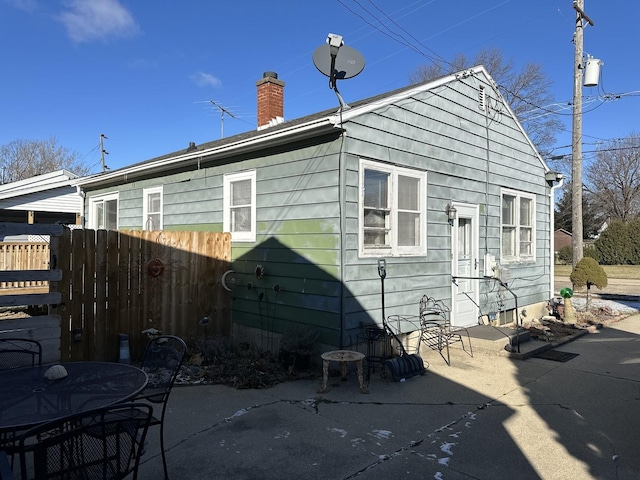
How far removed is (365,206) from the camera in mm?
6266

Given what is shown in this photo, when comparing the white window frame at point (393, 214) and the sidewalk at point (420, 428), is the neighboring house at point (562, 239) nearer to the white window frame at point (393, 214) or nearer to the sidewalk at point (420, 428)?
the white window frame at point (393, 214)

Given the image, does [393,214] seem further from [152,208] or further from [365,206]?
[152,208]

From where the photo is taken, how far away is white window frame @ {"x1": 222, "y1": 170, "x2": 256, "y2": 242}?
23.8 ft

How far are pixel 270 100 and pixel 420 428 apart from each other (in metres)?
7.70

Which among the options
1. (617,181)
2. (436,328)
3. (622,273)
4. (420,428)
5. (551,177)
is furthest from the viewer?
Answer: (617,181)

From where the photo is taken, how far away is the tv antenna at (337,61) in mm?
5691

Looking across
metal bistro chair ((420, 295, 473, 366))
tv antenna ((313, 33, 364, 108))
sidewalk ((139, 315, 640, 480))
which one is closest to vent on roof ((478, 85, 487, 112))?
tv antenna ((313, 33, 364, 108))

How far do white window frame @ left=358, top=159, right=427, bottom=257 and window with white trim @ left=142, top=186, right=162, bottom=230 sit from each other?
16.9 ft

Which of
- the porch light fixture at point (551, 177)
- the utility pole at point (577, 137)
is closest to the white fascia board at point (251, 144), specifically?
the porch light fixture at point (551, 177)

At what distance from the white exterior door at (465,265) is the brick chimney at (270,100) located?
449 centimetres

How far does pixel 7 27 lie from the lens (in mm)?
13648

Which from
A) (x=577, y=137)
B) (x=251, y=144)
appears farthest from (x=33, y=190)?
(x=577, y=137)

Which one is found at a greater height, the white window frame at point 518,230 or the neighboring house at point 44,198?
the neighboring house at point 44,198

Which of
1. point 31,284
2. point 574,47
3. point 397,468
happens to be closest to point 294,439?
point 397,468
